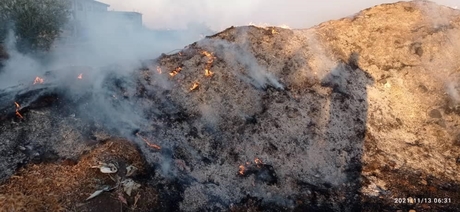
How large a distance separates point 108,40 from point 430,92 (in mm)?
23004

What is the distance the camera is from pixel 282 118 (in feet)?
34.8

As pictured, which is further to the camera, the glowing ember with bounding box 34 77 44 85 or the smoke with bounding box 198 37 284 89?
the smoke with bounding box 198 37 284 89

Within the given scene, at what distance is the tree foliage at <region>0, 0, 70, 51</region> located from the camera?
1845 centimetres

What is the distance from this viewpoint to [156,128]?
965 cm

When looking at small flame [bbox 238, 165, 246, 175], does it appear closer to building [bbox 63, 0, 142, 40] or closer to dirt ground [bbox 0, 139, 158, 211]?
dirt ground [bbox 0, 139, 158, 211]

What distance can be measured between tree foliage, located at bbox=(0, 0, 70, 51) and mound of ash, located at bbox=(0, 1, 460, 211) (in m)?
10.3

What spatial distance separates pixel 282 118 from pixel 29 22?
53.9 feet

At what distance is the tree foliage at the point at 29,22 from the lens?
1845 centimetres

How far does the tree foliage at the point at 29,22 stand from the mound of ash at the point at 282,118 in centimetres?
1029

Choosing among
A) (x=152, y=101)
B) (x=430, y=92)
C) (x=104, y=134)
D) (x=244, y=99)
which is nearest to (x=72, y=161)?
(x=104, y=134)

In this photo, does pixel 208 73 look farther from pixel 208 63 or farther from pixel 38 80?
pixel 38 80

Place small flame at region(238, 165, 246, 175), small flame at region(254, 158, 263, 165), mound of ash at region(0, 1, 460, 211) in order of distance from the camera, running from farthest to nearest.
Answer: small flame at region(254, 158, 263, 165) < small flame at region(238, 165, 246, 175) < mound of ash at region(0, 1, 460, 211)

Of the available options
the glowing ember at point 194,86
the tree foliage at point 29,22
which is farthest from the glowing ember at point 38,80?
the tree foliage at point 29,22

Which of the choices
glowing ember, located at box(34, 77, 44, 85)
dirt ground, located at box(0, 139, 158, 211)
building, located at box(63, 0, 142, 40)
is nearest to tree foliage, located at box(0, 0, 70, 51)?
building, located at box(63, 0, 142, 40)
